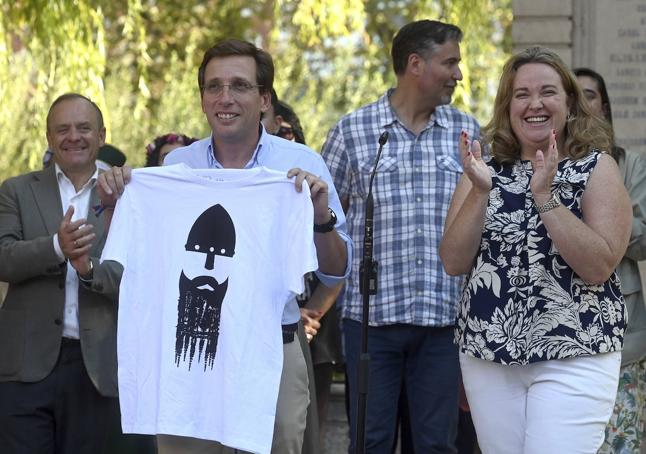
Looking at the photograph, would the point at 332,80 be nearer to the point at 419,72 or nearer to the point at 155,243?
the point at 419,72

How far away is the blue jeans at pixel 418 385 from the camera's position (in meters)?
6.31

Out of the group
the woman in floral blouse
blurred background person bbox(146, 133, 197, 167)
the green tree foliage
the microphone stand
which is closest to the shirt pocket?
the microphone stand

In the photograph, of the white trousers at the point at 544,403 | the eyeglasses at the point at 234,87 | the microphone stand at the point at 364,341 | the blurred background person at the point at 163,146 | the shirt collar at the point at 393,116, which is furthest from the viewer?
the blurred background person at the point at 163,146

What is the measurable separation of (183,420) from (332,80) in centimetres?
1242

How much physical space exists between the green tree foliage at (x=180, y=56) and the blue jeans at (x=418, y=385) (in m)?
3.66

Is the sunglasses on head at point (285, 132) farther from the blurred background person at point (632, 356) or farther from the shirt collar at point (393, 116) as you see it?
the blurred background person at point (632, 356)

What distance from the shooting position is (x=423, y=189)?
20.9ft

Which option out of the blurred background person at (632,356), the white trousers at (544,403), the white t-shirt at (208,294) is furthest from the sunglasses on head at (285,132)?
the white trousers at (544,403)

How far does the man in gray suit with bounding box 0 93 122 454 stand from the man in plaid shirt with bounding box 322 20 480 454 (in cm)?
130

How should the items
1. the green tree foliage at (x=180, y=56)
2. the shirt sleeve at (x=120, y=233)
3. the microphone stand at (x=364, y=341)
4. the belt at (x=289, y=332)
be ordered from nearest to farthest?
the shirt sleeve at (x=120, y=233), the belt at (x=289, y=332), the microphone stand at (x=364, y=341), the green tree foliage at (x=180, y=56)

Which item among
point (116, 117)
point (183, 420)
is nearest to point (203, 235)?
point (183, 420)

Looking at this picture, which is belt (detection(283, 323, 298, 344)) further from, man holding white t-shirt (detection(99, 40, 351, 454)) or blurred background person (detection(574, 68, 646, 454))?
blurred background person (detection(574, 68, 646, 454))

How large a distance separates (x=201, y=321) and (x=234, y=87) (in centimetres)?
101

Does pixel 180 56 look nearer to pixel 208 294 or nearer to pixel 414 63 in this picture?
pixel 414 63
